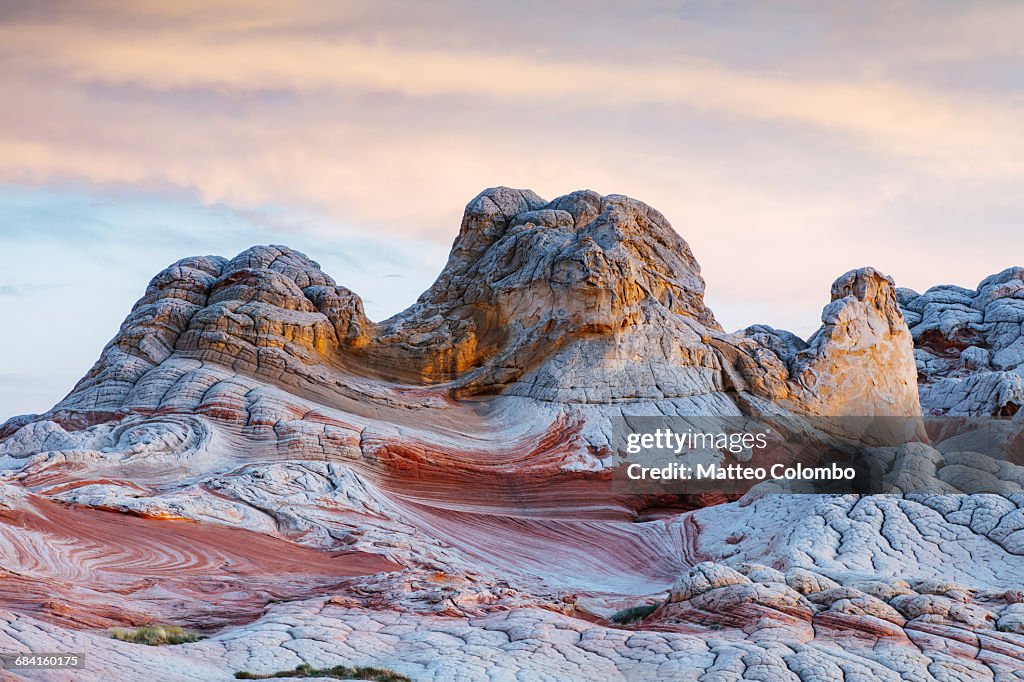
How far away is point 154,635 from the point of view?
15.9m

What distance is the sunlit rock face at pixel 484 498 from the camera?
A: 16.2 m

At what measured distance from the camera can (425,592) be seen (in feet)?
61.8

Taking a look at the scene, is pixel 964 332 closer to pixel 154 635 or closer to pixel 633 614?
pixel 633 614

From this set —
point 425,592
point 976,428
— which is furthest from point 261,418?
point 976,428

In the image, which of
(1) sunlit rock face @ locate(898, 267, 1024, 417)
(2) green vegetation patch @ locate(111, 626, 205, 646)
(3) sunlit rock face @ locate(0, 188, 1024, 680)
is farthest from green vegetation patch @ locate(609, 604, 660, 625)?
(1) sunlit rock face @ locate(898, 267, 1024, 417)

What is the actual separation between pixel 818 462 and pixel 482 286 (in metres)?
11.8

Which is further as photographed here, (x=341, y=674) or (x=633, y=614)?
(x=633, y=614)

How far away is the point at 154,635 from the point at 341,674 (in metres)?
3.23

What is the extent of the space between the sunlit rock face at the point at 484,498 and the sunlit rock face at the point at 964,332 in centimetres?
430

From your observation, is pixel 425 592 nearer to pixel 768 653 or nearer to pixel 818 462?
pixel 768 653

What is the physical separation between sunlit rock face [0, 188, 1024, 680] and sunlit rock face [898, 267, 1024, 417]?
4302 millimetres

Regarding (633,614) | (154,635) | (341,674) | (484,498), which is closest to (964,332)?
(484,498)

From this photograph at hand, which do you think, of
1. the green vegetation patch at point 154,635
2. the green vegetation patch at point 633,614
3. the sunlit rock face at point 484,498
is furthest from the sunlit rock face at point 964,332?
the green vegetation patch at point 154,635

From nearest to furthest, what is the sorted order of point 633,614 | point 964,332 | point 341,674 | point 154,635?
point 341,674, point 154,635, point 633,614, point 964,332
